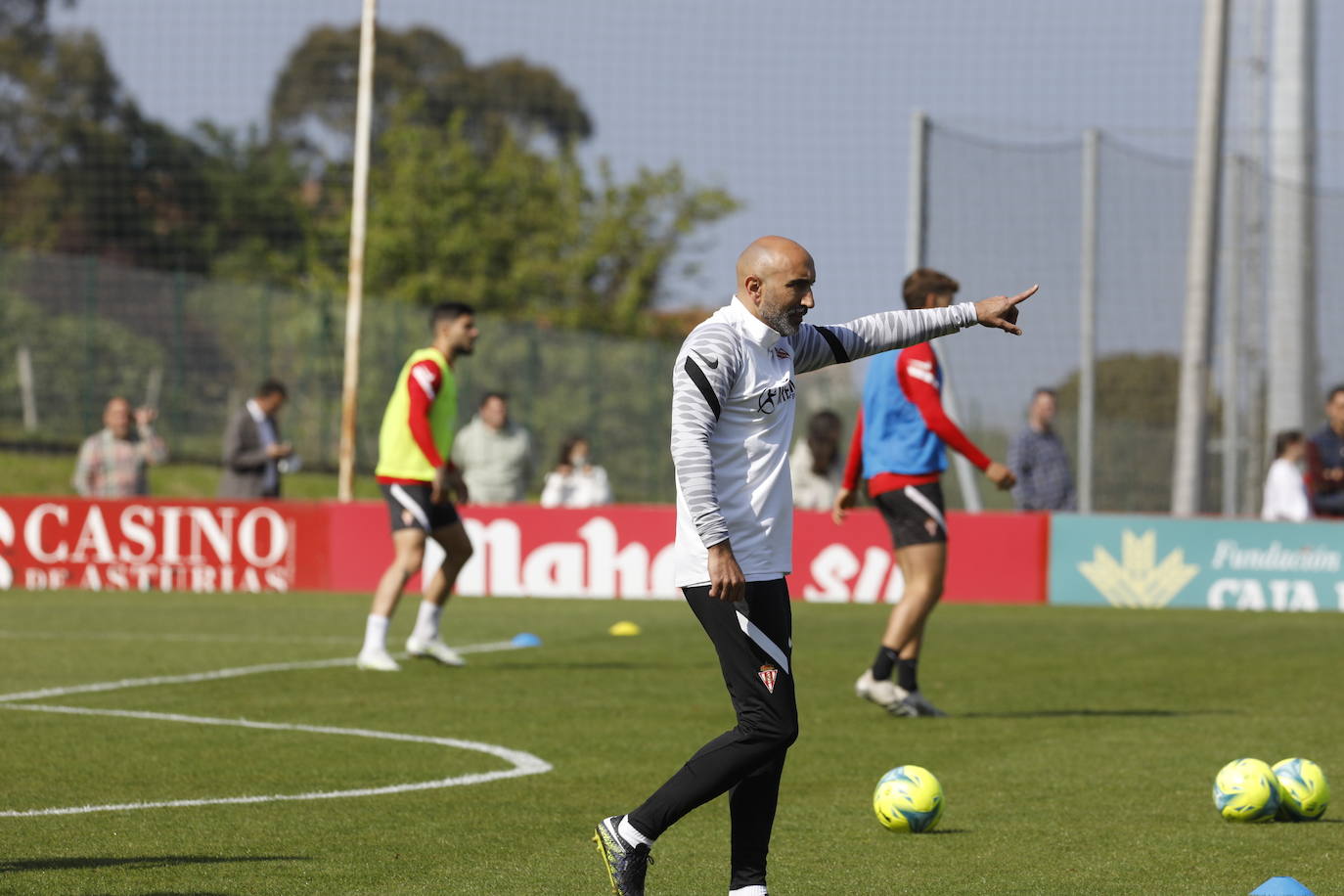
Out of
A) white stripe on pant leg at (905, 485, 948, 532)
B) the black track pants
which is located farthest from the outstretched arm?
white stripe on pant leg at (905, 485, 948, 532)

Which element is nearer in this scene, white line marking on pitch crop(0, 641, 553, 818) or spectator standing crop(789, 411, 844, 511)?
white line marking on pitch crop(0, 641, 553, 818)

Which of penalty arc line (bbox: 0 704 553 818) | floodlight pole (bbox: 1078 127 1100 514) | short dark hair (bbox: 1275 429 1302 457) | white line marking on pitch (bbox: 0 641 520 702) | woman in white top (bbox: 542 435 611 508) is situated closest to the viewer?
penalty arc line (bbox: 0 704 553 818)

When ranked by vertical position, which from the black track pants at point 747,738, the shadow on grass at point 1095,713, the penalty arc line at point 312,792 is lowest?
the penalty arc line at point 312,792

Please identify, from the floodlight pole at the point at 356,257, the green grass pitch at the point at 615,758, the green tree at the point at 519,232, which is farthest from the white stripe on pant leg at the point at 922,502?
the green tree at the point at 519,232

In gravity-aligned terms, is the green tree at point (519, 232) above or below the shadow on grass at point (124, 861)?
above

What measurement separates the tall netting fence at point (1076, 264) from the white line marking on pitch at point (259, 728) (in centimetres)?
994

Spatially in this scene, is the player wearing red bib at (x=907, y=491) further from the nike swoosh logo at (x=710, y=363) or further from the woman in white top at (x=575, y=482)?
the woman in white top at (x=575, y=482)

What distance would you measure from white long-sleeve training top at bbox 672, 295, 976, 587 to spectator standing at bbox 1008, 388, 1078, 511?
13.3m

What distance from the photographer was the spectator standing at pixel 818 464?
19.3 meters

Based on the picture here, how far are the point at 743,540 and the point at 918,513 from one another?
4622 mm

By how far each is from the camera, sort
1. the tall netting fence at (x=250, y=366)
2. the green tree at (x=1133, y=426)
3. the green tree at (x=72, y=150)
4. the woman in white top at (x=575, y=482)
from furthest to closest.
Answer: the green tree at (x=72, y=150), the tall netting fence at (x=250, y=366), the woman in white top at (x=575, y=482), the green tree at (x=1133, y=426)

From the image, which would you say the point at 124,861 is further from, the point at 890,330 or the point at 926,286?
the point at 926,286

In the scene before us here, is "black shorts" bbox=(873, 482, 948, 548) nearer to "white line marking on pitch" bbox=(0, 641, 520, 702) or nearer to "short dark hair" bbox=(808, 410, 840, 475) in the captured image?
"white line marking on pitch" bbox=(0, 641, 520, 702)

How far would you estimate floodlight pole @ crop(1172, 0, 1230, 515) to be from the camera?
19.0 metres
